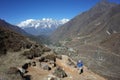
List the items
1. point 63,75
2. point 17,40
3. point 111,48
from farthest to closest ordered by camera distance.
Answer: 1. point 111,48
2. point 17,40
3. point 63,75

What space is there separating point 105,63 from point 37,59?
219 ft

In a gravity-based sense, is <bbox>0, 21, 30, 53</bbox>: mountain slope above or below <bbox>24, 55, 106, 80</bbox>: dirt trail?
above

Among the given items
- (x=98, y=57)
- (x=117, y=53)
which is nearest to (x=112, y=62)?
(x=98, y=57)

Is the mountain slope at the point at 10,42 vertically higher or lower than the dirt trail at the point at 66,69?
higher

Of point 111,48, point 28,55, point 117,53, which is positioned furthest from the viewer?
point 111,48

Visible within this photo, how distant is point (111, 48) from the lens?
122500 millimetres

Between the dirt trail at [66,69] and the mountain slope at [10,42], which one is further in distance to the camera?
the mountain slope at [10,42]

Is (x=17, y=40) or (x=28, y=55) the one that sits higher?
(x=17, y=40)

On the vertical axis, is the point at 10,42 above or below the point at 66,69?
above

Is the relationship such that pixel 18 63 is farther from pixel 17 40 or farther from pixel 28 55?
pixel 17 40

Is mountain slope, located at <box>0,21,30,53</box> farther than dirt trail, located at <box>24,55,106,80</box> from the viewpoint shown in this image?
Yes

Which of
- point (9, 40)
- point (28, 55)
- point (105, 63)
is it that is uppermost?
point (9, 40)

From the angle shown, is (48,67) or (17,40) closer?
(48,67)

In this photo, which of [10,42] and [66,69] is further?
[10,42]
